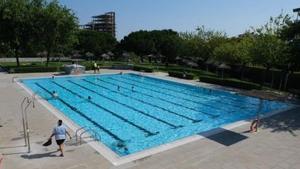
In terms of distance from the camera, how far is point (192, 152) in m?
10.6

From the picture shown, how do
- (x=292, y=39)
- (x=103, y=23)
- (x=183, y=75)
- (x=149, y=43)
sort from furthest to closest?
(x=103, y=23), (x=149, y=43), (x=183, y=75), (x=292, y=39)

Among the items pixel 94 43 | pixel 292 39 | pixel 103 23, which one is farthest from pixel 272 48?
pixel 103 23

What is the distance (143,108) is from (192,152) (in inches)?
336

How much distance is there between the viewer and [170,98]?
72.1ft

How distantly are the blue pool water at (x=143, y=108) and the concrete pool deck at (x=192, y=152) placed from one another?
4.84 feet

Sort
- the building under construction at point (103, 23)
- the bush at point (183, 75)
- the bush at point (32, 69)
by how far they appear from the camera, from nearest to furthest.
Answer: the bush at point (183, 75) → the bush at point (32, 69) → the building under construction at point (103, 23)

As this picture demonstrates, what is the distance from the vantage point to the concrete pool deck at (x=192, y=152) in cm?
948

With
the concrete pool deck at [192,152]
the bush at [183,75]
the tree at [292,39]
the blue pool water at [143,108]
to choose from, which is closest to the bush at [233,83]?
the bush at [183,75]

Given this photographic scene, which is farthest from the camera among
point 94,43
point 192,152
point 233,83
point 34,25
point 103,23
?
point 103,23

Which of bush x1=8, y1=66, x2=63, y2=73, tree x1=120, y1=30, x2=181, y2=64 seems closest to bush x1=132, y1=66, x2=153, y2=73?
bush x1=8, y1=66, x2=63, y2=73

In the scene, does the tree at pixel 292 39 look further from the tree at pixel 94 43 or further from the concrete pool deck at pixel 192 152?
the tree at pixel 94 43

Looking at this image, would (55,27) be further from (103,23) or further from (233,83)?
(103,23)

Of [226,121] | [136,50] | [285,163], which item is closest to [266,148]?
[285,163]

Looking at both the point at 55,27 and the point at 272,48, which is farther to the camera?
the point at 55,27
